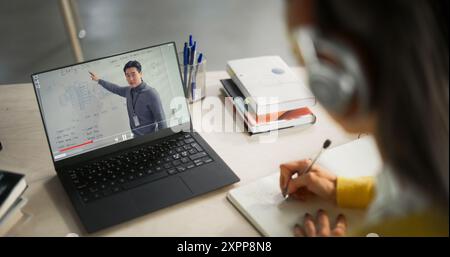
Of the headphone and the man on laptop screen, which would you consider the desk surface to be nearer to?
the man on laptop screen

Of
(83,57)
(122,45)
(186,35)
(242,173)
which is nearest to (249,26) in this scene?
(186,35)

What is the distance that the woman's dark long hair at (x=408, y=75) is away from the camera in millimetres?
545

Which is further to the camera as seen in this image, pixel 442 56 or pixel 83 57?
pixel 83 57

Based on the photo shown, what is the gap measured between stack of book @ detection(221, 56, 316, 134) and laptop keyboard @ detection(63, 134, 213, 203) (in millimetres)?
196

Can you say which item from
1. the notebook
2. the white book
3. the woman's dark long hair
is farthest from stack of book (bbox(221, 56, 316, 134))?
the woman's dark long hair

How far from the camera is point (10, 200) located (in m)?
0.92

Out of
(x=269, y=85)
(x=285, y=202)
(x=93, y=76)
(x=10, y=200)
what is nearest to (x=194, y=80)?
(x=269, y=85)

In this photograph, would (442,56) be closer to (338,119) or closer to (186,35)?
(338,119)

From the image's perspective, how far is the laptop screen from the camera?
1.01 metres

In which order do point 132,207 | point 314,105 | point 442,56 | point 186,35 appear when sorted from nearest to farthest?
point 442,56
point 132,207
point 314,105
point 186,35

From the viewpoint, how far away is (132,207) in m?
0.96

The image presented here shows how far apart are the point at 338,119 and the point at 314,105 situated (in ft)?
1.86

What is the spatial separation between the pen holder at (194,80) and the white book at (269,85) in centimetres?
10

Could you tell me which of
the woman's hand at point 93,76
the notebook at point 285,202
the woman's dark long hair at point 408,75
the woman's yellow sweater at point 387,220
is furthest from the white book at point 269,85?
the woman's dark long hair at point 408,75
